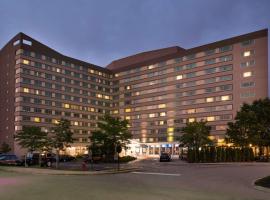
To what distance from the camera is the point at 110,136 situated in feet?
176

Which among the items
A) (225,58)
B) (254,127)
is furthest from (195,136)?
(225,58)

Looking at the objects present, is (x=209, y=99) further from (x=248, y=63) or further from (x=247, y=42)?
(x=247, y=42)

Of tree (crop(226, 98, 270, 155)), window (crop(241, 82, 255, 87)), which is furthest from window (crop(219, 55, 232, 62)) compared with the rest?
tree (crop(226, 98, 270, 155))

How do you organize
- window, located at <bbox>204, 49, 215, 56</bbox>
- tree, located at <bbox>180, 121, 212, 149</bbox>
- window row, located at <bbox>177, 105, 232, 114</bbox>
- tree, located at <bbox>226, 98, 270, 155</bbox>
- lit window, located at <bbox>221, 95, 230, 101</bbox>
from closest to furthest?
1. tree, located at <bbox>226, 98, 270, 155</bbox>
2. tree, located at <bbox>180, 121, 212, 149</bbox>
3. lit window, located at <bbox>221, 95, 230, 101</bbox>
4. window row, located at <bbox>177, 105, 232, 114</bbox>
5. window, located at <bbox>204, 49, 215, 56</bbox>

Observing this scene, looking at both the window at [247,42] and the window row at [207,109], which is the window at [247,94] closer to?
the window row at [207,109]

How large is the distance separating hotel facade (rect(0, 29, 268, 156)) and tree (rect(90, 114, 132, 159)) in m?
31.4

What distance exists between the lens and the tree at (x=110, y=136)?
52.8 meters

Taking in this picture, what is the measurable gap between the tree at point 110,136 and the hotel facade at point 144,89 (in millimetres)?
31387

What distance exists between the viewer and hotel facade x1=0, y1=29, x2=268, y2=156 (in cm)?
10306

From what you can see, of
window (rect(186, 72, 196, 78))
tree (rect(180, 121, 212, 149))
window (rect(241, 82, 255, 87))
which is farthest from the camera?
window (rect(186, 72, 196, 78))

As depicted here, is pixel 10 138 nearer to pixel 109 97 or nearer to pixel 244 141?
pixel 109 97

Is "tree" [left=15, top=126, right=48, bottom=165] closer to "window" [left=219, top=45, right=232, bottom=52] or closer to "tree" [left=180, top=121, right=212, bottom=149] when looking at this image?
"tree" [left=180, top=121, right=212, bottom=149]

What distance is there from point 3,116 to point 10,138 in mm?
10203

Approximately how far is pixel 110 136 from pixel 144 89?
77.1 metres
